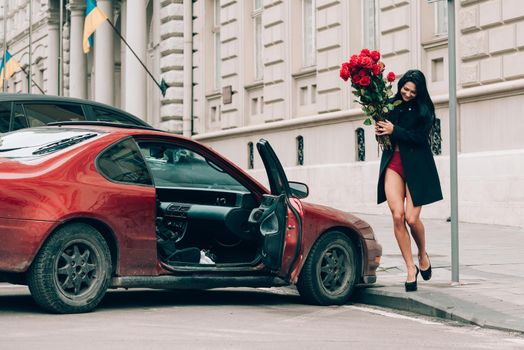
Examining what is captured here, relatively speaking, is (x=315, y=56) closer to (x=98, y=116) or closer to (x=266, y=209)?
(x=98, y=116)

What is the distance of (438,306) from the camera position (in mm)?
9211

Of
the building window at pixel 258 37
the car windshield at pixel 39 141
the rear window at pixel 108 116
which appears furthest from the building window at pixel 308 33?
the car windshield at pixel 39 141

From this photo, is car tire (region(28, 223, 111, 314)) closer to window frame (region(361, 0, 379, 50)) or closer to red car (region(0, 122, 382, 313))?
red car (region(0, 122, 382, 313))

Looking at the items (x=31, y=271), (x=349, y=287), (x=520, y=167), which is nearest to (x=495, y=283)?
(x=349, y=287)

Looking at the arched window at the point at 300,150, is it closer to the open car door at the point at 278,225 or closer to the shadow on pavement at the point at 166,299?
the shadow on pavement at the point at 166,299

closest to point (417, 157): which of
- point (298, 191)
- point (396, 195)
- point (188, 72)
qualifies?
point (396, 195)

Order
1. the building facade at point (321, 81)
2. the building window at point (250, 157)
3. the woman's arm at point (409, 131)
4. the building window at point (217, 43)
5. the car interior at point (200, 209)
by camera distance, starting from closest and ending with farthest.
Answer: the car interior at point (200, 209) < the woman's arm at point (409, 131) < the building facade at point (321, 81) < the building window at point (250, 157) < the building window at point (217, 43)

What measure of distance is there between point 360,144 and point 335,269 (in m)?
12.2

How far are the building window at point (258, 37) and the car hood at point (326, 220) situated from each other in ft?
55.9

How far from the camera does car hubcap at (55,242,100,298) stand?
28.2ft

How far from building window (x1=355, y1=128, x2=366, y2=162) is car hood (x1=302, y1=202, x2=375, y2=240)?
1170 cm

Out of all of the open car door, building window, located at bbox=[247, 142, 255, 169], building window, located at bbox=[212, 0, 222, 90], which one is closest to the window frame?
building window, located at bbox=[247, 142, 255, 169]

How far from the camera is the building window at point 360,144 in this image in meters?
22.0

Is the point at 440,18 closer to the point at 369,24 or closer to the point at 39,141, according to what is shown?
the point at 369,24
